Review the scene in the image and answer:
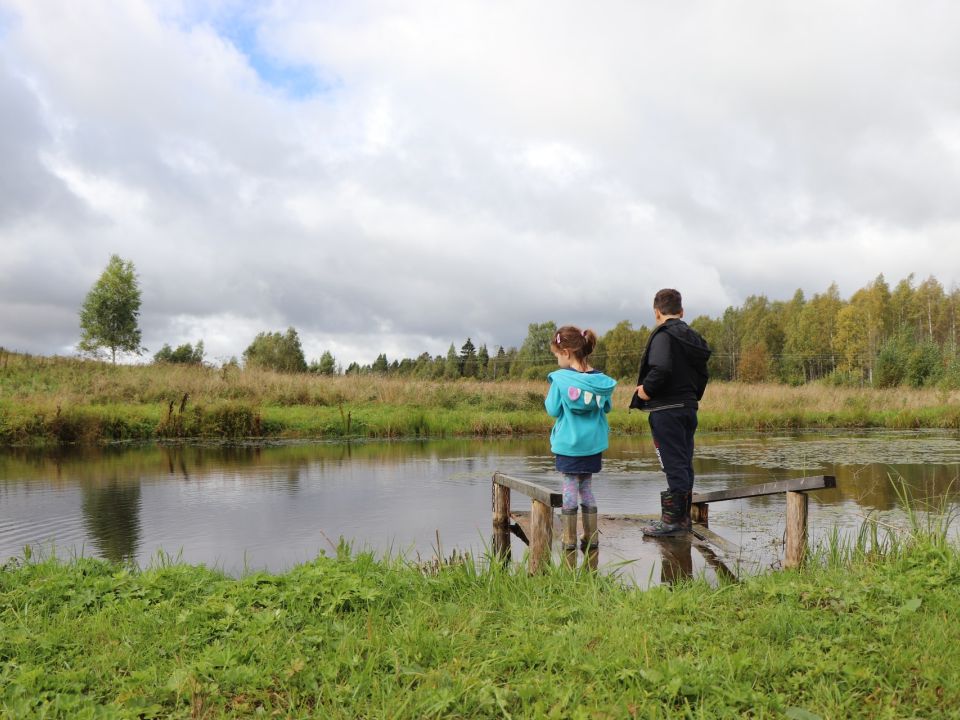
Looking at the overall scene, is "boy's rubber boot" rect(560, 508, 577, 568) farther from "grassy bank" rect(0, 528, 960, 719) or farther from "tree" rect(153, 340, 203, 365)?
"tree" rect(153, 340, 203, 365)

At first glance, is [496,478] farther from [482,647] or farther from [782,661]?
[782,661]

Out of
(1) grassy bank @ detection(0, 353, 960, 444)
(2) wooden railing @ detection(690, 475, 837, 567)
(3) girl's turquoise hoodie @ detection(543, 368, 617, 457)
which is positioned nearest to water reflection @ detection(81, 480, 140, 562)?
(3) girl's turquoise hoodie @ detection(543, 368, 617, 457)

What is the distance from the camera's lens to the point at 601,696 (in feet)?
10.7

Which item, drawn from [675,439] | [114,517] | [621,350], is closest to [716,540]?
[675,439]

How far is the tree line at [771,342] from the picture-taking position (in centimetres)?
5353

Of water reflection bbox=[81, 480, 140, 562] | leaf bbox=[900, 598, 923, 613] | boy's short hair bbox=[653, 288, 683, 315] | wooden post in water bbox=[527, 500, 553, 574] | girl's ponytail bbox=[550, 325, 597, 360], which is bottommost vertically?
water reflection bbox=[81, 480, 140, 562]

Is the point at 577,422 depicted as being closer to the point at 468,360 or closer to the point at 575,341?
the point at 575,341

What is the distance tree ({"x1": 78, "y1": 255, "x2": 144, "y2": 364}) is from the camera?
5312 centimetres

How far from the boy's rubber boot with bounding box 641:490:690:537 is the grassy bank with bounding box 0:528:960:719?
4.68 feet

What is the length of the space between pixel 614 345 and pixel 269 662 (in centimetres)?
9285

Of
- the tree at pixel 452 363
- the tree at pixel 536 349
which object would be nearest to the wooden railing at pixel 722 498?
the tree at pixel 452 363

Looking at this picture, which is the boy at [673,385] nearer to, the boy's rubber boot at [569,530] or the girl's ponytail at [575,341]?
the girl's ponytail at [575,341]

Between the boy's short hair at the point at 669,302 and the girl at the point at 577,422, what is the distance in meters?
0.66

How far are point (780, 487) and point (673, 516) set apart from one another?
3.15 ft
